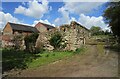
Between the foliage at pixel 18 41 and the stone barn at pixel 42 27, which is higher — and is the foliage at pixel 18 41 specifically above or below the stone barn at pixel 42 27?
below

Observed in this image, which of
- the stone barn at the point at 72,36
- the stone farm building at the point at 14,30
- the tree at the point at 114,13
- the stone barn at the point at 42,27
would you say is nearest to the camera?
the stone barn at the point at 72,36

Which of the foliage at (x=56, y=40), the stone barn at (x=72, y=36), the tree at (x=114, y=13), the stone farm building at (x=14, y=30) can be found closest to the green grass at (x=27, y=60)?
the stone barn at (x=72, y=36)

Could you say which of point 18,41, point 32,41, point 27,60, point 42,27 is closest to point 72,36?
point 32,41

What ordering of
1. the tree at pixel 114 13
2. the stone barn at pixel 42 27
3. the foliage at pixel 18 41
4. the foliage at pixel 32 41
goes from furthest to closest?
1. the stone barn at pixel 42 27
2. the tree at pixel 114 13
3. the foliage at pixel 18 41
4. the foliage at pixel 32 41

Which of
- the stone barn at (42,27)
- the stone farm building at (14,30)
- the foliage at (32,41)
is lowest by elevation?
the foliage at (32,41)

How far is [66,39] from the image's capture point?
66.8ft

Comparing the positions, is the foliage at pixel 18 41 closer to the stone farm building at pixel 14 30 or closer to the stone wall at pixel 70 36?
the stone farm building at pixel 14 30

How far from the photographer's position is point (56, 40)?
807 inches

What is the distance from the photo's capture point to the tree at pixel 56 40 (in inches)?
804

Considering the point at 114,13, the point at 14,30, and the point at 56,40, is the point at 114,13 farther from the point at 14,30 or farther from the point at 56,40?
the point at 14,30

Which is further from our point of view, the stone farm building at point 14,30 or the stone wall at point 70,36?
the stone farm building at point 14,30

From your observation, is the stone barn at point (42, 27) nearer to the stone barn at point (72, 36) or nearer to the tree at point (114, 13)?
the tree at point (114, 13)

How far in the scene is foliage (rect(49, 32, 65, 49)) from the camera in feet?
67.0

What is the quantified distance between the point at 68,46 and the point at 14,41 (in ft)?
30.0
